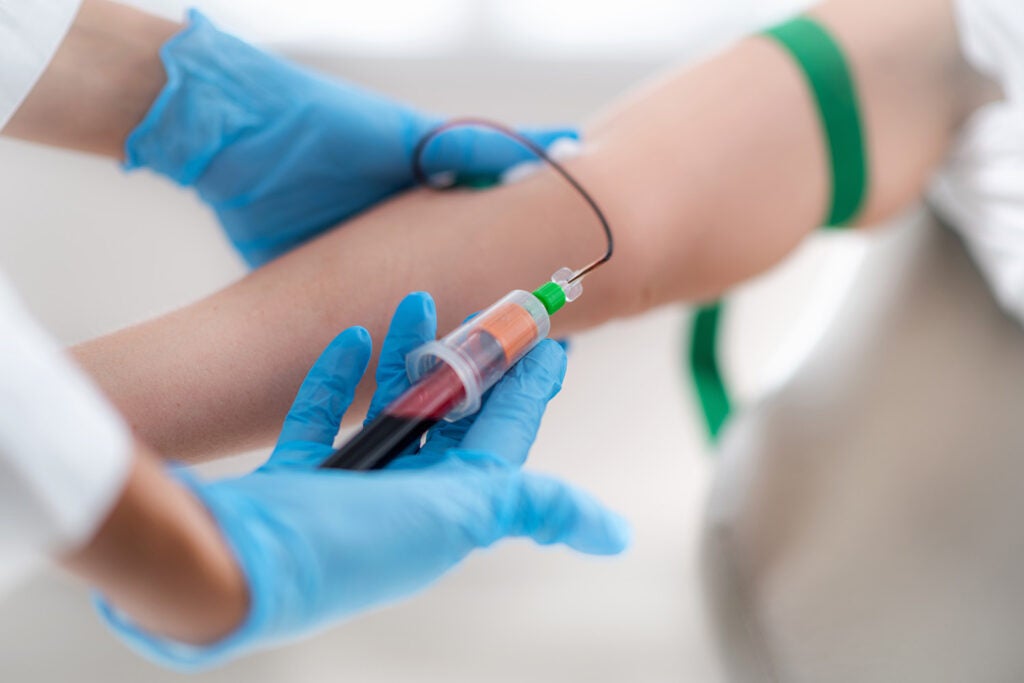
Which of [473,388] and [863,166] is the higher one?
[863,166]

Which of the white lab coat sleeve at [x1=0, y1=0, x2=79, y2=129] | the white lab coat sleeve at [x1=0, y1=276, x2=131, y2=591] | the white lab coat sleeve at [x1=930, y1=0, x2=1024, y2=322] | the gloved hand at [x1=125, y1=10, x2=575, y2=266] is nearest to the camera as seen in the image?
the white lab coat sleeve at [x1=0, y1=276, x2=131, y2=591]

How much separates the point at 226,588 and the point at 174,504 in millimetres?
45

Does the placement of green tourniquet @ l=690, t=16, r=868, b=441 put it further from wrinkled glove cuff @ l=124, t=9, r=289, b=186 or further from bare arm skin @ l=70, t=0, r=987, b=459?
wrinkled glove cuff @ l=124, t=9, r=289, b=186

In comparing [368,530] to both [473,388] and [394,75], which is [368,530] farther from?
[394,75]

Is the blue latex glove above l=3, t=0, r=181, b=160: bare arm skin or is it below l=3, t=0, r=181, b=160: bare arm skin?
below

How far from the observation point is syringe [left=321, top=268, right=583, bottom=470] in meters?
0.53

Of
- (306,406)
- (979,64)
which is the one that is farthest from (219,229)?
(979,64)

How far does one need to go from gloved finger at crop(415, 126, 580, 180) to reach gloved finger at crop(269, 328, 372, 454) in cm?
32

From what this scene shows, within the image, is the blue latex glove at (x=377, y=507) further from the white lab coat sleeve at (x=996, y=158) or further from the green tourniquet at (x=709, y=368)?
the green tourniquet at (x=709, y=368)

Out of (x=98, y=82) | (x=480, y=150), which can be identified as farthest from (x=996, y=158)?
(x=98, y=82)

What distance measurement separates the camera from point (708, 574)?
1.16 m

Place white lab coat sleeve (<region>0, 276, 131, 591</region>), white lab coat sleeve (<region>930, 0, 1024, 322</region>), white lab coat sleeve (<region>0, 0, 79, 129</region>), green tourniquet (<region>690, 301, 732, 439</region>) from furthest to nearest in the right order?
green tourniquet (<region>690, 301, 732, 439</region>), white lab coat sleeve (<region>930, 0, 1024, 322</region>), white lab coat sleeve (<region>0, 0, 79, 129</region>), white lab coat sleeve (<region>0, 276, 131, 591</region>)

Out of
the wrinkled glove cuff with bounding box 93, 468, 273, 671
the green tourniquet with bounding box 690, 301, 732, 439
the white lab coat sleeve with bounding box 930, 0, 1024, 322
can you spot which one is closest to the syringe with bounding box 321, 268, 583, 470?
the wrinkled glove cuff with bounding box 93, 468, 273, 671

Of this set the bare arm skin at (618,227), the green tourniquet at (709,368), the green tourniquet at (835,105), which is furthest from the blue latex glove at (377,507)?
the green tourniquet at (709,368)
